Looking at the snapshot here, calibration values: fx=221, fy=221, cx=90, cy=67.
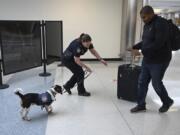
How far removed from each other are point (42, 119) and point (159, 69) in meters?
1.65

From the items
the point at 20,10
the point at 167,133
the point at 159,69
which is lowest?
the point at 167,133

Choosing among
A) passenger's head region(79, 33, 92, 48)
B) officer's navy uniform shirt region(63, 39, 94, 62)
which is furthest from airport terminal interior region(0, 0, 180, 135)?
passenger's head region(79, 33, 92, 48)

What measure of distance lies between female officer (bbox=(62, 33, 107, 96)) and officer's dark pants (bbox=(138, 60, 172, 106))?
0.87 m

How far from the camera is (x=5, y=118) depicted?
294 cm

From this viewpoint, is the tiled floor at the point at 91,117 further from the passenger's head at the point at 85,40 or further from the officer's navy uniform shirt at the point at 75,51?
the passenger's head at the point at 85,40

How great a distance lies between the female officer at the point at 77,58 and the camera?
134 inches

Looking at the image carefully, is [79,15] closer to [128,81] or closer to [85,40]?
[85,40]

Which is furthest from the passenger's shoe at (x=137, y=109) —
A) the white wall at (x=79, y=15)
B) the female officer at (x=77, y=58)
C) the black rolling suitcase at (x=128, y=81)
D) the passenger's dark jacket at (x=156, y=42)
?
the white wall at (x=79, y=15)

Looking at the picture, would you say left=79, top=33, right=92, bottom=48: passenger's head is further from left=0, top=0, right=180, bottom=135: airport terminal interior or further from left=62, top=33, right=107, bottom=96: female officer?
left=0, top=0, right=180, bottom=135: airport terminal interior

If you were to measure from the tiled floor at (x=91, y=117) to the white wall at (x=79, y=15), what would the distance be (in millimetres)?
2714

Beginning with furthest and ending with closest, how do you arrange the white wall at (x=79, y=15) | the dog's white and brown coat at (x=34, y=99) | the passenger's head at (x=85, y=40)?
the white wall at (x=79, y=15)
the passenger's head at (x=85, y=40)
the dog's white and brown coat at (x=34, y=99)

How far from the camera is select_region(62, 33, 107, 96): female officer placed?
3.40 m

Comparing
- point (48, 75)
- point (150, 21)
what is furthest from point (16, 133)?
point (48, 75)

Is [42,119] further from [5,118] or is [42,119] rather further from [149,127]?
[149,127]
